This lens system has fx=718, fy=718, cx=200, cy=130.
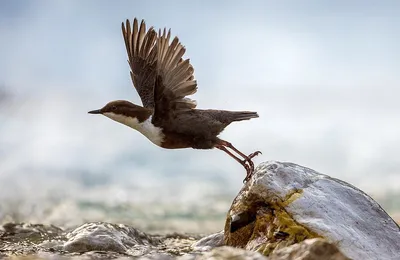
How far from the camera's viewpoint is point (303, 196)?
6.14 meters

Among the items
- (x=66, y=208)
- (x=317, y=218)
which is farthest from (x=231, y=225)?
(x=66, y=208)

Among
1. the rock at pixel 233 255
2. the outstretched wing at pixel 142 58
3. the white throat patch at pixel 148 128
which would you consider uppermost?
the outstretched wing at pixel 142 58

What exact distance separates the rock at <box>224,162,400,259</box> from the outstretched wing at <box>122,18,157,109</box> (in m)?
2.61

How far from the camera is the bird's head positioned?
8.06 metres

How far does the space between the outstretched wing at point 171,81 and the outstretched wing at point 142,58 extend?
31.5 inches

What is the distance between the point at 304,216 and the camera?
6.00 m

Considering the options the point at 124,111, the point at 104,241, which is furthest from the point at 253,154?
the point at 104,241

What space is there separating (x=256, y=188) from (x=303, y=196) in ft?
1.38

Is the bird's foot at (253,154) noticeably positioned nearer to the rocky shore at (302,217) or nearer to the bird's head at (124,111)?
the rocky shore at (302,217)

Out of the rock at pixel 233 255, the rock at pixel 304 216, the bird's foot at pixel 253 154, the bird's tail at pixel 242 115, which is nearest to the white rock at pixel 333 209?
the rock at pixel 304 216

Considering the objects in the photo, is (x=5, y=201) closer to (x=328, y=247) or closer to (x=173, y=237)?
(x=173, y=237)

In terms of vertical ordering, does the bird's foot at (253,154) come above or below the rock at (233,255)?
above

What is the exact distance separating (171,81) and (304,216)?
8.25 ft

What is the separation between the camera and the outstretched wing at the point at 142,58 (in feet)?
28.5
